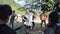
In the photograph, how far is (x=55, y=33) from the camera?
486 cm

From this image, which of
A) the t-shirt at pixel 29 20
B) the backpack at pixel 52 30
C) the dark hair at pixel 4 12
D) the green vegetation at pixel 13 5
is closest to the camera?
the dark hair at pixel 4 12

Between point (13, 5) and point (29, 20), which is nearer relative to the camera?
point (29, 20)

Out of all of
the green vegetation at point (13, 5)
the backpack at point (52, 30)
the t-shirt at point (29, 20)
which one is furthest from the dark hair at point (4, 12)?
the green vegetation at point (13, 5)

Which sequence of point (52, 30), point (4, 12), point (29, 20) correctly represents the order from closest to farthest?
point (4, 12)
point (52, 30)
point (29, 20)

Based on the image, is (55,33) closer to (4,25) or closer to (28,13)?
(4,25)

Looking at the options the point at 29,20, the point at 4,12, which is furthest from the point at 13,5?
the point at 4,12

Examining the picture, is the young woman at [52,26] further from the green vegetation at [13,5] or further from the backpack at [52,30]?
the green vegetation at [13,5]

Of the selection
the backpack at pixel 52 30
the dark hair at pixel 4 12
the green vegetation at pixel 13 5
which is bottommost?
the green vegetation at pixel 13 5

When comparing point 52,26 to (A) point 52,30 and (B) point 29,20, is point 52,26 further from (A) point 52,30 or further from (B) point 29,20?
(B) point 29,20

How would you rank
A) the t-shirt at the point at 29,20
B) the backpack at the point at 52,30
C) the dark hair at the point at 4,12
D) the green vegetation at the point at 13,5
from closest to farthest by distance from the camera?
1. the dark hair at the point at 4,12
2. the backpack at the point at 52,30
3. the t-shirt at the point at 29,20
4. the green vegetation at the point at 13,5

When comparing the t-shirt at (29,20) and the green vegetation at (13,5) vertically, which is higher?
the t-shirt at (29,20)

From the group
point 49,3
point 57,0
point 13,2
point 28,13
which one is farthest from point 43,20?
point 13,2

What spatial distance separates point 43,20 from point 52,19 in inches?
518

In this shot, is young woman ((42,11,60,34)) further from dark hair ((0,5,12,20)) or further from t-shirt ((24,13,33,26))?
t-shirt ((24,13,33,26))
